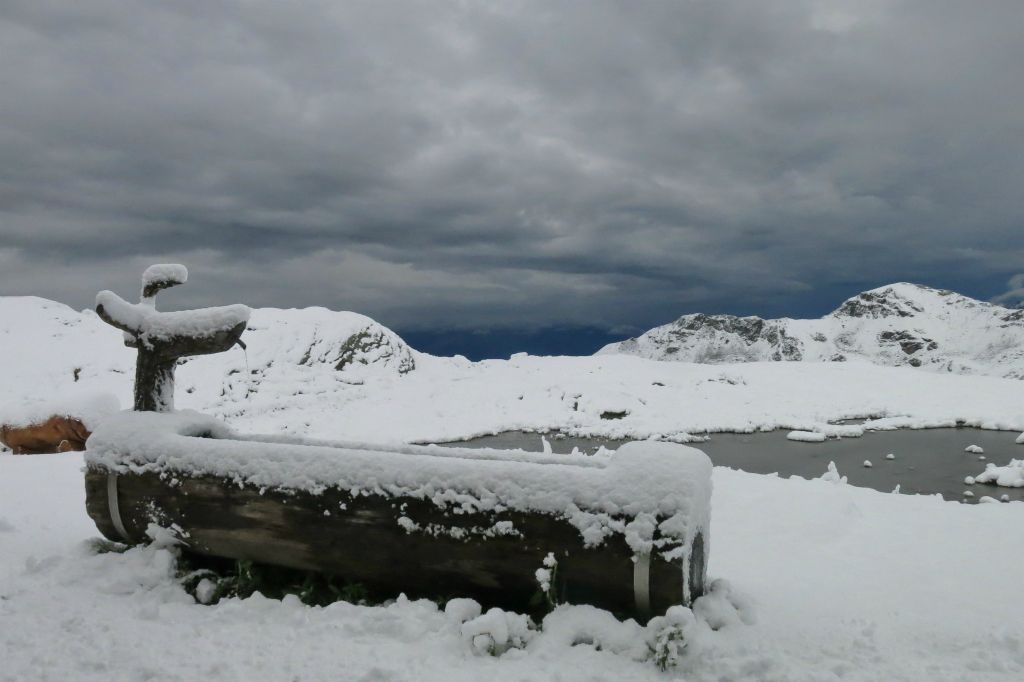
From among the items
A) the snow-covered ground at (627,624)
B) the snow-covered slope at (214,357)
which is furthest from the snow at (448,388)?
the snow-covered ground at (627,624)

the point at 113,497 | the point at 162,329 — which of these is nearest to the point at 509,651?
the point at 113,497

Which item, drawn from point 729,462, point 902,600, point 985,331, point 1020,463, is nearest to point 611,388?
point 729,462

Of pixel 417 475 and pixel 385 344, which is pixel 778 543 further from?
pixel 385 344

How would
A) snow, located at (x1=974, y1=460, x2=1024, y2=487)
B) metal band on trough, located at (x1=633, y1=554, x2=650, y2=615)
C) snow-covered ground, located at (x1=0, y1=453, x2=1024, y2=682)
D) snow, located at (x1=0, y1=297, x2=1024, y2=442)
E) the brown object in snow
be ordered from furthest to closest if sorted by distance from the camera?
1. snow, located at (x1=0, y1=297, x2=1024, y2=442)
2. snow, located at (x1=974, y1=460, x2=1024, y2=487)
3. the brown object in snow
4. metal band on trough, located at (x1=633, y1=554, x2=650, y2=615)
5. snow-covered ground, located at (x1=0, y1=453, x2=1024, y2=682)

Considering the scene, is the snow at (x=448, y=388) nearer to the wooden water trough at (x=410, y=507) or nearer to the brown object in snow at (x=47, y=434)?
the brown object in snow at (x=47, y=434)

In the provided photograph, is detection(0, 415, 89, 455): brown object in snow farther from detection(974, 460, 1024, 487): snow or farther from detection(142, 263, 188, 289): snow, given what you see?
detection(974, 460, 1024, 487): snow

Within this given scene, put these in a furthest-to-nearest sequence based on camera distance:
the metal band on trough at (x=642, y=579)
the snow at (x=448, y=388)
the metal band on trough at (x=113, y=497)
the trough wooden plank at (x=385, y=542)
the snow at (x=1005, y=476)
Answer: the snow at (x=448, y=388), the snow at (x=1005, y=476), the metal band on trough at (x=113, y=497), the trough wooden plank at (x=385, y=542), the metal band on trough at (x=642, y=579)

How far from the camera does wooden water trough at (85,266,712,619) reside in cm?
→ 360

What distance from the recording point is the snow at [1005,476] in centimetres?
1370

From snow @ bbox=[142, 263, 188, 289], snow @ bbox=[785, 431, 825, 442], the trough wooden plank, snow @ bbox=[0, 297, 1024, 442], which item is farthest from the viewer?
snow @ bbox=[0, 297, 1024, 442]

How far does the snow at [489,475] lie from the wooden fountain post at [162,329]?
54cm

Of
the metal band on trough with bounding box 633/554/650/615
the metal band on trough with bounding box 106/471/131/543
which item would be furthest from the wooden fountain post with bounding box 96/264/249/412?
the metal band on trough with bounding box 633/554/650/615

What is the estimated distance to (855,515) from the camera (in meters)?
7.45

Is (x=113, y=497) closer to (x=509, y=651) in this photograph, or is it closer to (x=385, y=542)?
(x=385, y=542)
